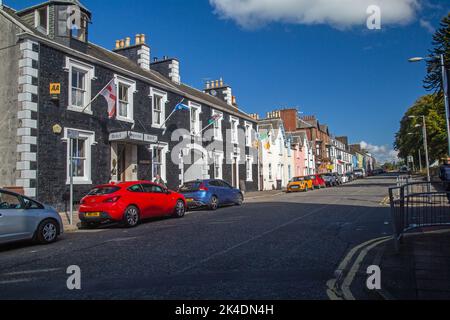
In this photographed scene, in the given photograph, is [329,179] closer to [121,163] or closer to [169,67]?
[169,67]

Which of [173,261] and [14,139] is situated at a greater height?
[14,139]

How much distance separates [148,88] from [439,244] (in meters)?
18.2

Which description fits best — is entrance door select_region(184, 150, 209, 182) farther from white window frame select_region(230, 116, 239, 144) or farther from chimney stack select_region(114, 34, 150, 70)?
chimney stack select_region(114, 34, 150, 70)

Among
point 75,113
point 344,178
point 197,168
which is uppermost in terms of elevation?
point 75,113

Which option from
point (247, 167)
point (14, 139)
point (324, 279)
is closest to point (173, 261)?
point (324, 279)

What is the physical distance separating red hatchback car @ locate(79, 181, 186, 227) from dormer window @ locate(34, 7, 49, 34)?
→ 10.2 metres

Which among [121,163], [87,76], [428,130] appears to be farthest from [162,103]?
[428,130]

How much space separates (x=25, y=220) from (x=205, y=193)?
30.9ft

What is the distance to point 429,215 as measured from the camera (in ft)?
27.7

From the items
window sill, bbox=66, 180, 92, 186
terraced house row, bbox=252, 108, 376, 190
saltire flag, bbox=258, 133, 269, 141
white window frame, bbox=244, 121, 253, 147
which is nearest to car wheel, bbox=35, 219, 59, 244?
window sill, bbox=66, 180, 92, 186

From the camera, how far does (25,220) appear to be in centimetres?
916

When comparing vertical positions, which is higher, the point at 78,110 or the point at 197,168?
the point at 78,110

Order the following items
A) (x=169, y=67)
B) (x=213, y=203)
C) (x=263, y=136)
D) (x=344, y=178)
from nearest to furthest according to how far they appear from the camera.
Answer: (x=213, y=203)
(x=169, y=67)
(x=263, y=136)
(x=344, y=178)

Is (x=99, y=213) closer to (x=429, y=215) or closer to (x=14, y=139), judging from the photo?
(x=14, y=139)
